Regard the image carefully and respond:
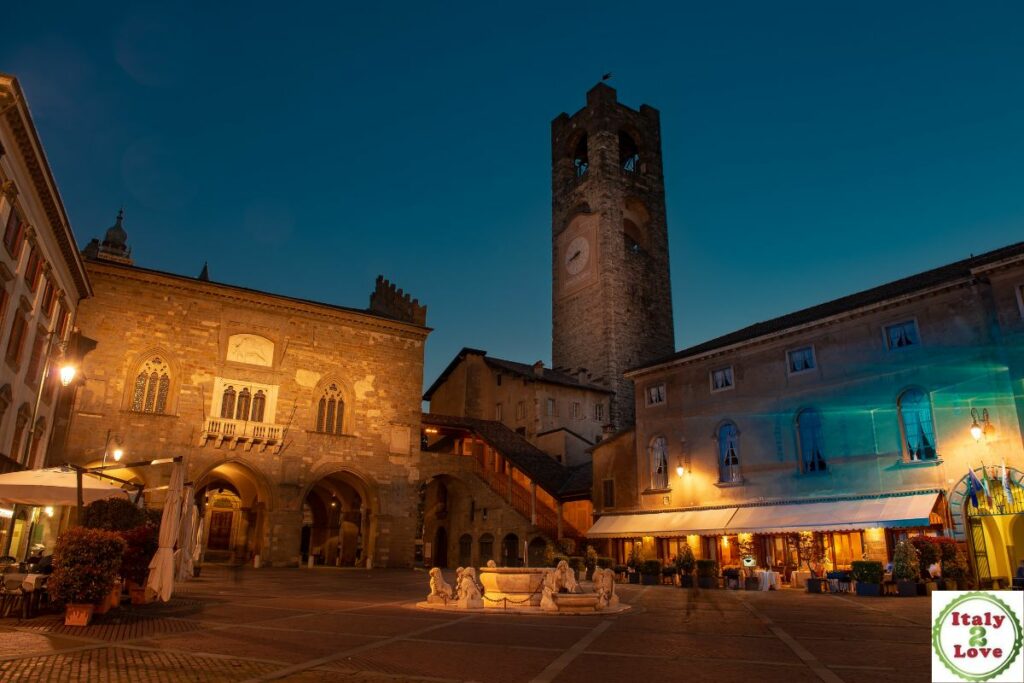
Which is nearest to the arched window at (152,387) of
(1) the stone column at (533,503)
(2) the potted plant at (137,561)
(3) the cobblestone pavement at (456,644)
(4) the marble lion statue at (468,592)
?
(3) the cobblestone pavement at (456,644)

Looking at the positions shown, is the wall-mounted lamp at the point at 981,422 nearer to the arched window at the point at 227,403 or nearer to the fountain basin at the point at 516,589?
the fountain basin at the point at 516,589

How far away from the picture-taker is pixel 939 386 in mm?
20156

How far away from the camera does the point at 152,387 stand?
29062 mm

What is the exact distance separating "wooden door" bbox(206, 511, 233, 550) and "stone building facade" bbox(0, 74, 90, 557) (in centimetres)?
1225

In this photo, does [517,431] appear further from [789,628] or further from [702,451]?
[789,628]

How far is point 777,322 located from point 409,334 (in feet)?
57.5

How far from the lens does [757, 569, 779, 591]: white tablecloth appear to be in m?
21.4

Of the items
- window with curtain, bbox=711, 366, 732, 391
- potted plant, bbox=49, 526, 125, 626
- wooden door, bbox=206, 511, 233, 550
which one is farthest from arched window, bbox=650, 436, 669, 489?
wooden door, bbox=206, 511, 233, 550

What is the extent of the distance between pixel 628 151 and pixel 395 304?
27.5 meters

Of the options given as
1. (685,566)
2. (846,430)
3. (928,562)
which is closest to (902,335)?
(846,430)

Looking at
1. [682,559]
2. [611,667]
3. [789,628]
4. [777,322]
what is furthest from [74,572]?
[777,322]

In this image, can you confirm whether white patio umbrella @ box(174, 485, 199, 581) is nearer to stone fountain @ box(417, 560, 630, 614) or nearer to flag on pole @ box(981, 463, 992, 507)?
stone fountain @ box(417, 560, 630, 614)

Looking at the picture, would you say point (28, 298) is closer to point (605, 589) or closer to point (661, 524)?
point (605, 589)

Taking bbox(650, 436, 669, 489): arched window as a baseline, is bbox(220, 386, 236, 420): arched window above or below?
above
